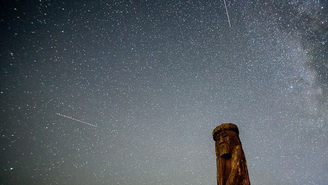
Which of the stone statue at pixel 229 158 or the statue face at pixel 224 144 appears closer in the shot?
the stone statue at pixel 229 158

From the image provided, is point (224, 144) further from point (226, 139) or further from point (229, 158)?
point (229, 158)

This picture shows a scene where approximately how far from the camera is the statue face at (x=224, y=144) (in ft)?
12.1

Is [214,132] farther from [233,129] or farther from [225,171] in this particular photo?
[225,171]

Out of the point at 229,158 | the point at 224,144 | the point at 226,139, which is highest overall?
the point at 226,139

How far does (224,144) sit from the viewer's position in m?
3.82

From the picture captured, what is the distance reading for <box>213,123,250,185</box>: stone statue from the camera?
3.16 metres

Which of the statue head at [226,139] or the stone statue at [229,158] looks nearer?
the stone statue at [229,158]

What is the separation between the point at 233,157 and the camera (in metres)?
3.55

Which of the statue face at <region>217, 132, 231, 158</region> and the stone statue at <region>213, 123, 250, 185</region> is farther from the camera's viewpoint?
the statue face at <region>217, 132, 231, 158</region>

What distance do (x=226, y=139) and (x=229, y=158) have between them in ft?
1.47

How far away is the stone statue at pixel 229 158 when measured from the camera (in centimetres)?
316

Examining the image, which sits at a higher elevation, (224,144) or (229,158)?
(224,144)

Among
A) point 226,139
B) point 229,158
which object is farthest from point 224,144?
point 229,158

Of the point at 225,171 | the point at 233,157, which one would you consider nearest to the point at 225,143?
the point at 233,157
